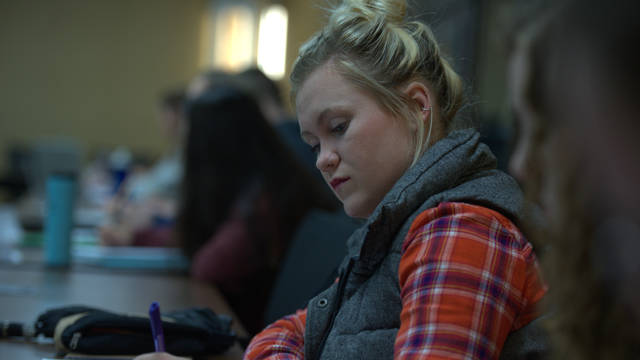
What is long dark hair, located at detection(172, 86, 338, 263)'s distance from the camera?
7.27ft

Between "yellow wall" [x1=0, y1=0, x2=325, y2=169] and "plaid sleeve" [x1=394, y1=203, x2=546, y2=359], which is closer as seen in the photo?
"plaid sleeve" [x1=394, y1=203, x2=546, y2=359]

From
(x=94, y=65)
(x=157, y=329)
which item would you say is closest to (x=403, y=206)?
(x=157, y=329)

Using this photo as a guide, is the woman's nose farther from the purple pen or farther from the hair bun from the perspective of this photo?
the purple pen

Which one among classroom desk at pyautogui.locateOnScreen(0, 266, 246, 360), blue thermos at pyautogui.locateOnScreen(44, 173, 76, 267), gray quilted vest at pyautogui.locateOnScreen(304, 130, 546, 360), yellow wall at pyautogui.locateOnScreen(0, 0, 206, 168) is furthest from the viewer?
yellow wall at pyautogui.locateOnScreen(0, 0, 206, 168)

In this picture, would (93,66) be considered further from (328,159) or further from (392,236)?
(392,236)

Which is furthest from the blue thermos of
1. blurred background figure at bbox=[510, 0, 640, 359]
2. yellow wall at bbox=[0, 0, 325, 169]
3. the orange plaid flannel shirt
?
yellow wall at bbox=[0, 0, 325, 169]

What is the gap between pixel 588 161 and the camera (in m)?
0.44

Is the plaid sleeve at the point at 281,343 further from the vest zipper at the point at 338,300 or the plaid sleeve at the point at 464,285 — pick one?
the plaid sleeve at the point at 464,285

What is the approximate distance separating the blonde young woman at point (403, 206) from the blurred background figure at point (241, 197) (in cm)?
107

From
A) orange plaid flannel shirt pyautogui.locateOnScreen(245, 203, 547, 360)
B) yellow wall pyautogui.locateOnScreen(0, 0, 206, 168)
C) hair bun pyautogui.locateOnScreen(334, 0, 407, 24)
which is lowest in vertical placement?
yellow wall pyautogui.locateOnScreen(0, 0, 206, 168)

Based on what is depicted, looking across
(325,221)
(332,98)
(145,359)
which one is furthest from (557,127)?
(325,221)

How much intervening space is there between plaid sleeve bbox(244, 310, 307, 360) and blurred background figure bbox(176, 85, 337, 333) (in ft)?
3.21

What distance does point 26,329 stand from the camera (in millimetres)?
1229

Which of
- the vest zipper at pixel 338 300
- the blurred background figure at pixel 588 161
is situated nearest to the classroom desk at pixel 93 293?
the vest zipper at pixel 338 300
